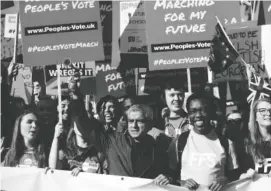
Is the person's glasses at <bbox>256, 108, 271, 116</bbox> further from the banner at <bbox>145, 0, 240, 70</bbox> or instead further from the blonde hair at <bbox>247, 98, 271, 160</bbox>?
the banner at <bbox>145, 0, 240, 70</bbox>

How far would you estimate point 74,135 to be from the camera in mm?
4961

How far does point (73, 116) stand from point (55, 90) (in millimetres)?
328

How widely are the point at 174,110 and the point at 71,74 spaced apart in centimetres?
111

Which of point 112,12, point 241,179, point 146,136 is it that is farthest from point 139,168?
point 112,12

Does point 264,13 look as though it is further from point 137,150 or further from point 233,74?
point 137,150

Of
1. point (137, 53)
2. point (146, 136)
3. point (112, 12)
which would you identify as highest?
point (112, 12)

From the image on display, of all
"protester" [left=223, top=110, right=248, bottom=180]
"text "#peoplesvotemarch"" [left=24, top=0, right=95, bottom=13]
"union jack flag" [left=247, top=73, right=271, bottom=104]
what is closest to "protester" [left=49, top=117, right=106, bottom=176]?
"text "#peoplesvotemarch"" [left=24, top=0, right=95, bottom=13]

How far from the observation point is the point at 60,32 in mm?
4906

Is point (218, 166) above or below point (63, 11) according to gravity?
below

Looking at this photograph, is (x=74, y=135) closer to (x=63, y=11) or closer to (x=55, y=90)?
(x=55, y=90)

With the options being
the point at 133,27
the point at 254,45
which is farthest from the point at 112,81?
the point at 254,45

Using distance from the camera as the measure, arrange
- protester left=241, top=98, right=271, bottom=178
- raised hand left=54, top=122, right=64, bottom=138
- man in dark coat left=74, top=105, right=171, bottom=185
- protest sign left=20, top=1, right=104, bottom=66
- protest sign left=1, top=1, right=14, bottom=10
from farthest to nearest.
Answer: protest sign left=1, top=1, right=14, bottom=10 → raised hand left=54, top=122, right=64, bottom=138 → protest sign left=20, top=1, right=104, bottom=66 → man in dark coat left=74, top=105, right=171, bottom=185 → protester left=241, top=98, right=271, bottom=178

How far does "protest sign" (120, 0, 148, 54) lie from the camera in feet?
15.4

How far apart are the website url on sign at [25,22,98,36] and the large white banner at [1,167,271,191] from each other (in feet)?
4.54
